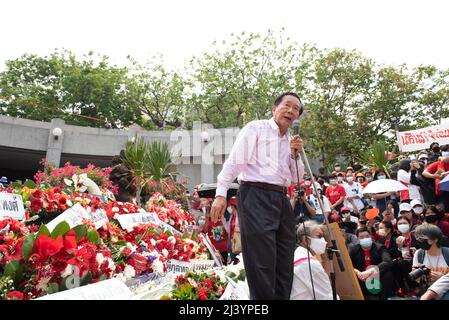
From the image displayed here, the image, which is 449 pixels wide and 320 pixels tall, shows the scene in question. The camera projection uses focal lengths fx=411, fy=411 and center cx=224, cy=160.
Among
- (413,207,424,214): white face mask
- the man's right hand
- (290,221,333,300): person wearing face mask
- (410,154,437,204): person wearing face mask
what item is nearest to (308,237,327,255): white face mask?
(290,221,333,300): person wearing face mask

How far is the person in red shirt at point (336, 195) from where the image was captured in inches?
371

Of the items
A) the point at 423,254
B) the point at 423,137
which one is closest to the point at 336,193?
the point at 423,137

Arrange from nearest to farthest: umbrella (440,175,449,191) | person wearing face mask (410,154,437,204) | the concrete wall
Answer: umbrella (440,175,449,191)
person wearing face mask (410,154,437,204)
the concrete wall

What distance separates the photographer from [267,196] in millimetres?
2695

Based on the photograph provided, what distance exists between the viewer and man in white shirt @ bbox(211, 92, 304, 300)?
255 centimetres

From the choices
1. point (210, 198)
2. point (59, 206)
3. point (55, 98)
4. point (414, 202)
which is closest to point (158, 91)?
point (55, 98)

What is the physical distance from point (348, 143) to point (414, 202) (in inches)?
506

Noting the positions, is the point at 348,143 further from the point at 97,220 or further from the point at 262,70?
the point at 97,220

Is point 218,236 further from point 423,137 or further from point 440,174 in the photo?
point 423,137

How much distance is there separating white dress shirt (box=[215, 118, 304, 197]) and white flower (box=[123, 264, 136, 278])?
131 centimetres

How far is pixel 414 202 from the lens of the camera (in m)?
7.19

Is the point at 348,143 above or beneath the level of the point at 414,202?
above

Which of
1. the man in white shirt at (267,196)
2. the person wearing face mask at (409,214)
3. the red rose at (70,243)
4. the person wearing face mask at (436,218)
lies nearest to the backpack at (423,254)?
the person wearing face mask at (436,218)

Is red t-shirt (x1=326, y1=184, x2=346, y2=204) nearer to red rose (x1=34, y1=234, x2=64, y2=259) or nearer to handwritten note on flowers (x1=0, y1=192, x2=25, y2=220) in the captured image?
handwritten note on flowers (x1=0, y1=192, x2=25, y2=220)
